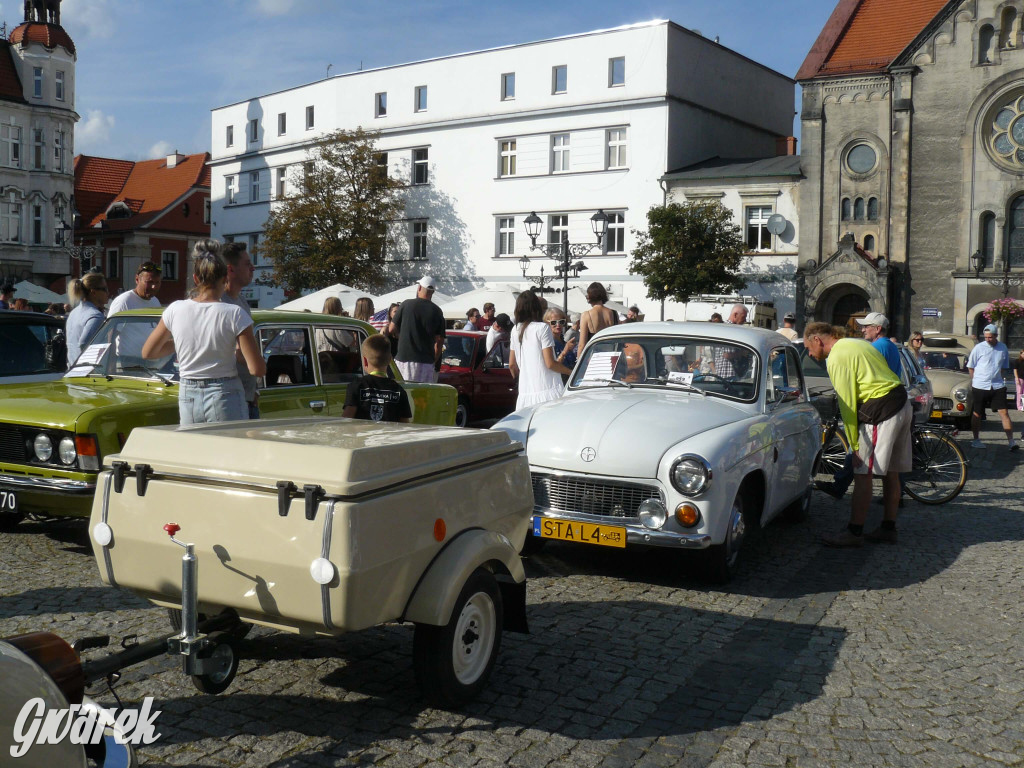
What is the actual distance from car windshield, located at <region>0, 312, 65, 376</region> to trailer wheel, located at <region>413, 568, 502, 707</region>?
6604 millimetres

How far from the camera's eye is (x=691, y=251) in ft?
125

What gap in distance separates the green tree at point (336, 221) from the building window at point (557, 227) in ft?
25.9

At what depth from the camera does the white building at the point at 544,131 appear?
43031 millimetres

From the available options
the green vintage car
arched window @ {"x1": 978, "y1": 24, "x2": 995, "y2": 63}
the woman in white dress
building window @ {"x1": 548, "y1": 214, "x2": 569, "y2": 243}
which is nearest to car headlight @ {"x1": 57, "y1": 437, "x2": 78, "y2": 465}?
the green vintage car

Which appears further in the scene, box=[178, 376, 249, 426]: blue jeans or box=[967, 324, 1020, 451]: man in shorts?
box=[967, 324, 1020, 451]: man in shorts

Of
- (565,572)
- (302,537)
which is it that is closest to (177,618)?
(302,537)

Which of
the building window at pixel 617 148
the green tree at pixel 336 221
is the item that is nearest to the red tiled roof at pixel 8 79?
the green tree at pixel 336 221

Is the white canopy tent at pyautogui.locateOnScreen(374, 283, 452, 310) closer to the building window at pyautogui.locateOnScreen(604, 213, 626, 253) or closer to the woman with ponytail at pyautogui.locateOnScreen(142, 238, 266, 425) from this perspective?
the building window at pyautogui.locateOnScreen(604, 213, 626, 253)

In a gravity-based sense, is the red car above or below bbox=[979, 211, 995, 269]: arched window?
below

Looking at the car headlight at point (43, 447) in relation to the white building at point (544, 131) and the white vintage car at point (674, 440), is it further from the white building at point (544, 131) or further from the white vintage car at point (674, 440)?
the white building at point (544, 131)

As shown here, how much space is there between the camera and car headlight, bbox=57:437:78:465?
22.0ft

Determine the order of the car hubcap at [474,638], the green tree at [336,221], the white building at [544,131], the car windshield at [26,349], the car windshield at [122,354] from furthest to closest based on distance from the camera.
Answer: the green tree at [336,221], the white building at [544,131], the car windshield at [26,349], the car windshield at [122,354], the car hubcap at [474,638]

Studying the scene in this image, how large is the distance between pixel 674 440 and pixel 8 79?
204ft

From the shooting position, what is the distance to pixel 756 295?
41.0 m
